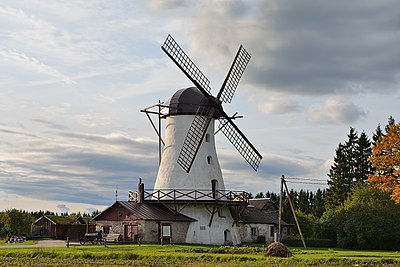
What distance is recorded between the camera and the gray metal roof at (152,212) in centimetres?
4491

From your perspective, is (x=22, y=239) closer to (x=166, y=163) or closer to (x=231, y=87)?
(x=166, y=163)

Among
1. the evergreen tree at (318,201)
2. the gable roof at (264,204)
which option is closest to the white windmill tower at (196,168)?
the gable roof at (264,204)

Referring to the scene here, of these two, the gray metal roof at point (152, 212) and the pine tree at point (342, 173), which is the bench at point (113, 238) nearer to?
the gray metal roof at point (152, 212)

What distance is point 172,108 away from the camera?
48.6 meters

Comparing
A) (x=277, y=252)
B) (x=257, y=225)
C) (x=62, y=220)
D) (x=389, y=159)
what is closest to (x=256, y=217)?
(x=257, y=225)

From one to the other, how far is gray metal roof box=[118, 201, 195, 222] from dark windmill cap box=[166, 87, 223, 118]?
7656 mm

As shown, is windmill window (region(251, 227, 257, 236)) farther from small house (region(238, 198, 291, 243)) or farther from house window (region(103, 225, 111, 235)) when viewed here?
house window (region(103, 225, 111, 235))

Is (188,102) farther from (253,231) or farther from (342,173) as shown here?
(342,173)

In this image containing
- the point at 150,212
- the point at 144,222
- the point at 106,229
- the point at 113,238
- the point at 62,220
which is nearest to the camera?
the point at 144,222

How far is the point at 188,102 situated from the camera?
48.3 metres

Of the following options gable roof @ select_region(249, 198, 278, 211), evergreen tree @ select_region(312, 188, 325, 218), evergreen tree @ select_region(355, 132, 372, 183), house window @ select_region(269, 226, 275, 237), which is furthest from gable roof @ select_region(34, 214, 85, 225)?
evergreen tree @ select_region(312, 188, 325, 218)

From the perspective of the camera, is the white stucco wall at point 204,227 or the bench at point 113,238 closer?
the bench at point 113,238

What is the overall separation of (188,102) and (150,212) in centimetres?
932

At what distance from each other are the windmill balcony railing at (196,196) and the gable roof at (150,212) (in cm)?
78
